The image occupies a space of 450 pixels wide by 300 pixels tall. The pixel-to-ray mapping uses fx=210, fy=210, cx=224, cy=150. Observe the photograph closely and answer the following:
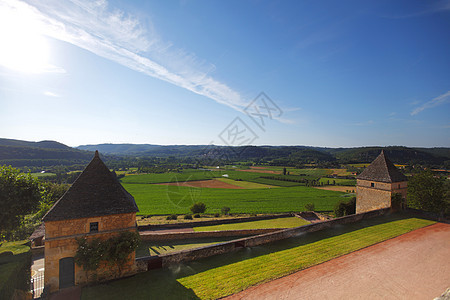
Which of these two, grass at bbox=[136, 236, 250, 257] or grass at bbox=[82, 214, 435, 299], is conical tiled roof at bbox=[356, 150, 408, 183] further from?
grass at bbox=[136, 236, 250, 257]

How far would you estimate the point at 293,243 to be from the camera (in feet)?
43.3

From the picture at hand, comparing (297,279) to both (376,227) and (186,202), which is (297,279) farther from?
(186,202)

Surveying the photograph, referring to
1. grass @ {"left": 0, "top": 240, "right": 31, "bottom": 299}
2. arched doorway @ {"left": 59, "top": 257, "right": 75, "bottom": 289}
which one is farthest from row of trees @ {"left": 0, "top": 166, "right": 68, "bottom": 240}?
arched doorway @ {"left": 59, "top": 257, "right": 75, "bottom": 289}

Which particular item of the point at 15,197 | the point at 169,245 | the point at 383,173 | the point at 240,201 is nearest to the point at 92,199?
the point at 15,197

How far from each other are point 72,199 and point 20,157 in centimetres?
11447

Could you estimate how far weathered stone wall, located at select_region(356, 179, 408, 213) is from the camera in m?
19.7

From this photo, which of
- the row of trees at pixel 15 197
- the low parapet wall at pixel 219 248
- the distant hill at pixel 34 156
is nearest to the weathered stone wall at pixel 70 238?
the low parapet wall at pixel 219 248

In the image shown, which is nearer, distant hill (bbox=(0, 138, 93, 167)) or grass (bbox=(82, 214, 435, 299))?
grass (bbox=(82, 214, 435, 299))

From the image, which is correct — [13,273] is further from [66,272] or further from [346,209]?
[346,209]

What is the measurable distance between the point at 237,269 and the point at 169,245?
7.28 m

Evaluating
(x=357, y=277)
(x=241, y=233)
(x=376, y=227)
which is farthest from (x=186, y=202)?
(x=357, y=277)

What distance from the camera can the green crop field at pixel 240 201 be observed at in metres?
34.8

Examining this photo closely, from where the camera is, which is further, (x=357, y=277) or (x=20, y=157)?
(x=20, y=157)

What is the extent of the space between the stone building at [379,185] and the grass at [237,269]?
232 inches
